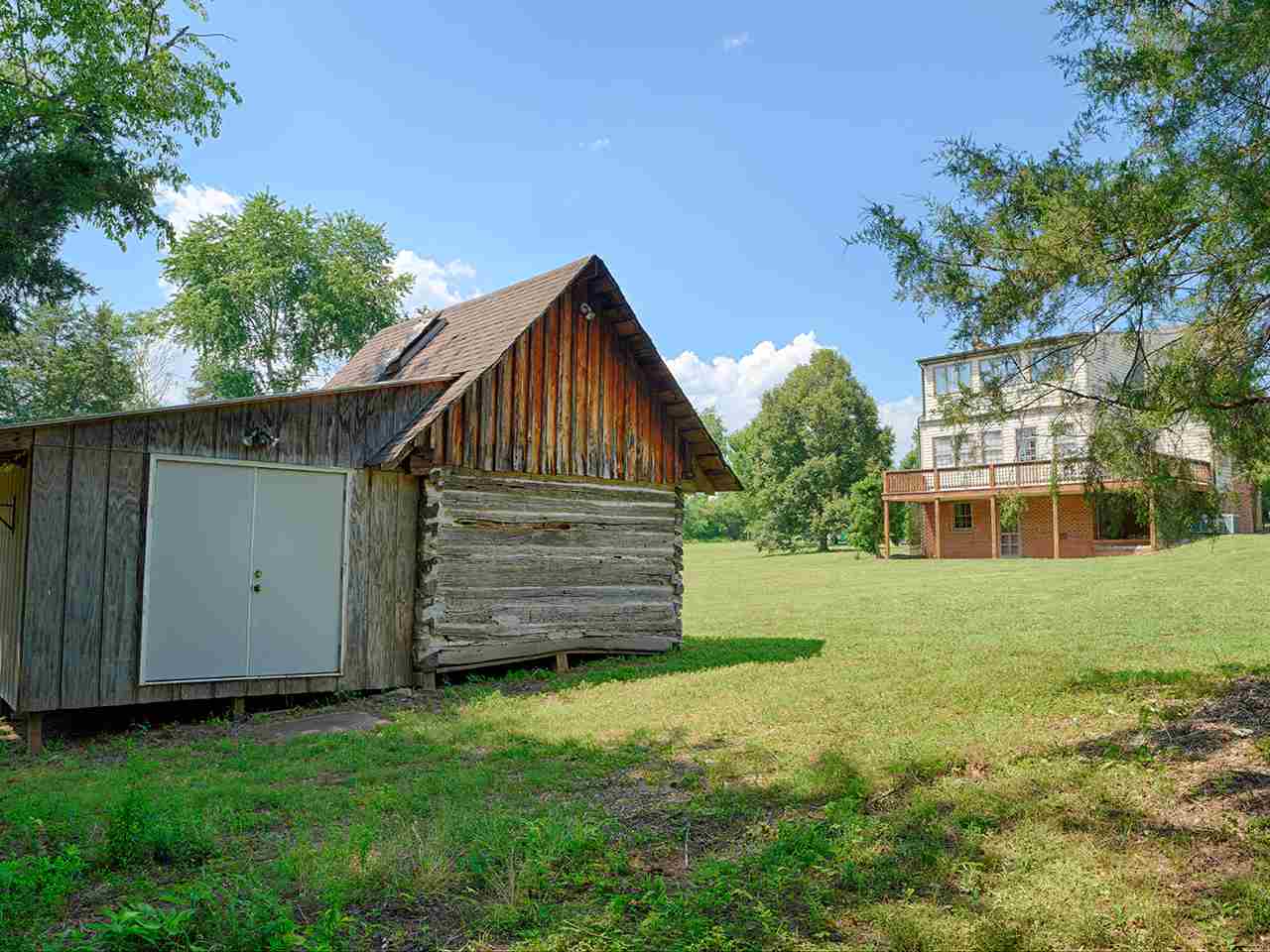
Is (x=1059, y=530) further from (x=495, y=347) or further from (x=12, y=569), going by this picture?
(x=12, y=569)

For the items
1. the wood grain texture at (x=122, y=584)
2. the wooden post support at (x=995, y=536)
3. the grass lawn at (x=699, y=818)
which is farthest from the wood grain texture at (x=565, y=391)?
the wooden post support at (x=995, y=536)

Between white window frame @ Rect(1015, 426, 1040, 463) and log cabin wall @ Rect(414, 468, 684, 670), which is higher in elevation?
white window frame @ Rect(1015, 426, 1040, 463)

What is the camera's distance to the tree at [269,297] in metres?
40.3

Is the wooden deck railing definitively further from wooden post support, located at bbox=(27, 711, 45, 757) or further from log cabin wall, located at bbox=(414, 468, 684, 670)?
wooden post support, located at bbox=(27, 711, 45, 757)

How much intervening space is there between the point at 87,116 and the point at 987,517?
29647 millimetres

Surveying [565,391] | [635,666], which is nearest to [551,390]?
[565,391]

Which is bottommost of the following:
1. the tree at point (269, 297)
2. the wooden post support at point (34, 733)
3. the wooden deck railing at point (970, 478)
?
the wooden post support at point (34, 733)

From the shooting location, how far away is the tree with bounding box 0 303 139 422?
1475 inches

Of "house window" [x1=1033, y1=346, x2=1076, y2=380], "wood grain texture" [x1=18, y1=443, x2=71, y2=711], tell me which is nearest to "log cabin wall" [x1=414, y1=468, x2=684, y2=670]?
"wood grain texture" [x1=18, y1=443, x2=71, y2=711]

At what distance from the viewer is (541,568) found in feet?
40.6

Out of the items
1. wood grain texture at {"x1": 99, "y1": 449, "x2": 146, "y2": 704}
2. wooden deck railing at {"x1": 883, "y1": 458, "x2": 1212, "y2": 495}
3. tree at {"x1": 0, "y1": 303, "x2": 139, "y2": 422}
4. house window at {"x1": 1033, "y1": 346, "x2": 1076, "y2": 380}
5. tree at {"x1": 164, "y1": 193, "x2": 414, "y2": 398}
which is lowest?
wood grain texture at {"x1": 99, "y1": 449, "x2": 146, "y2": 704}

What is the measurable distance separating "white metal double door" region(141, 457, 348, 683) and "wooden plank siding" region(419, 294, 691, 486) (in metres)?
1.71

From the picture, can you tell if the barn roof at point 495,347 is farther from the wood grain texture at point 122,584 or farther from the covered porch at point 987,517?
the covered porch at point 987,517

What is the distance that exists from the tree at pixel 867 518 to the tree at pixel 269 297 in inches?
970
